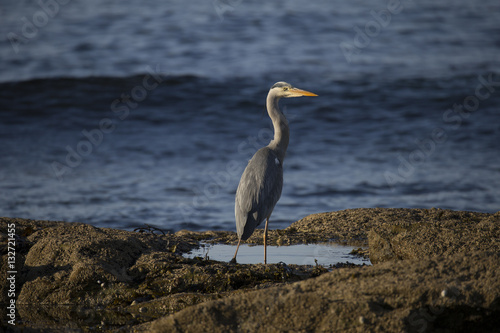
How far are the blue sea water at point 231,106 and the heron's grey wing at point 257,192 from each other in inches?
90.6

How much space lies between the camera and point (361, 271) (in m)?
3.78

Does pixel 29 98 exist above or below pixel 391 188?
above

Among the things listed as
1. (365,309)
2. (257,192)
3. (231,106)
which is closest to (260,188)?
(257,192)

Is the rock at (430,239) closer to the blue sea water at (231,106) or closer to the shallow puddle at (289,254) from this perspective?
the shallow puddle at (289,254)

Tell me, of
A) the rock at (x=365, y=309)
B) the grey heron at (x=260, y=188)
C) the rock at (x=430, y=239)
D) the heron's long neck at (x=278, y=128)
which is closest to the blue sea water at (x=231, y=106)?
the heron's long neck at (x=278, y=128)

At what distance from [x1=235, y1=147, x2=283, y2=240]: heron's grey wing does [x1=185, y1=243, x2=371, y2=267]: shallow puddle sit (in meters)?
0.29

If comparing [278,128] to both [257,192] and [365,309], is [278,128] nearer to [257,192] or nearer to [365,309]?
[257,192]

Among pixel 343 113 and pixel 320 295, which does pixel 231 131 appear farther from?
pixel 320 295

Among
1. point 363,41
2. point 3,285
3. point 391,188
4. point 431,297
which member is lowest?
point 391,188

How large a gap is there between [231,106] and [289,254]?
10702 mm

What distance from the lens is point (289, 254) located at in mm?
5746

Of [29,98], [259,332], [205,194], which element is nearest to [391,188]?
[205,194]

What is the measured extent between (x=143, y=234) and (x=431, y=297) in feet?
10.9

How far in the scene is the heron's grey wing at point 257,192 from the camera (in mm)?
5742
